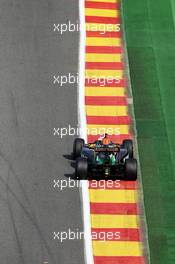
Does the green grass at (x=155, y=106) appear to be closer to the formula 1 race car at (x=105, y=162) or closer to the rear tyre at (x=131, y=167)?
the rear tyre at (x=131, y=167)

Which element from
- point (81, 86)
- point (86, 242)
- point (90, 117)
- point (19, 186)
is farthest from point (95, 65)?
point (86, 242)

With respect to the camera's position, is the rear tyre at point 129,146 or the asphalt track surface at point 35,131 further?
the rear tyre at point 129,146

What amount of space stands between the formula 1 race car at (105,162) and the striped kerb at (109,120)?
1.39 ft

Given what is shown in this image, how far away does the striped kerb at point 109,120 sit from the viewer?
690 inches

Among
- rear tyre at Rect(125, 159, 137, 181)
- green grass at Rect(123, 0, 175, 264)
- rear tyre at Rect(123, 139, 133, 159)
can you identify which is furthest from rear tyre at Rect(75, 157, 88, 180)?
green grass at Rect(123, 0, 175, 264)

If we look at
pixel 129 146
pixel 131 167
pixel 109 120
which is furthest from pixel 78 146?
pixel 109 120

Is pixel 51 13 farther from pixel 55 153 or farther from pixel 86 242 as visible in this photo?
pixel 86 242

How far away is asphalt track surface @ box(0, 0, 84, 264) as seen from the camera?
57.1 ft

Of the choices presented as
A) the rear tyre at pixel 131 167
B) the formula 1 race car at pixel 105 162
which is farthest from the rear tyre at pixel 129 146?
the rear tyre at pixel 131 167

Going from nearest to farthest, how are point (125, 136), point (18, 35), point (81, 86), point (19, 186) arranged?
point (19, 186) → point (125, 136) → point (81, 86) → point (18, 35)

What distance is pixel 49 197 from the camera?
18.5 metres

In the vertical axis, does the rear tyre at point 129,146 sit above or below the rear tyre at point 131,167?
above

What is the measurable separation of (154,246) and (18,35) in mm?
11037

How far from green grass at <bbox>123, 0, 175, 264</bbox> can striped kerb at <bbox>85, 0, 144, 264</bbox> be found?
0.48 metres
